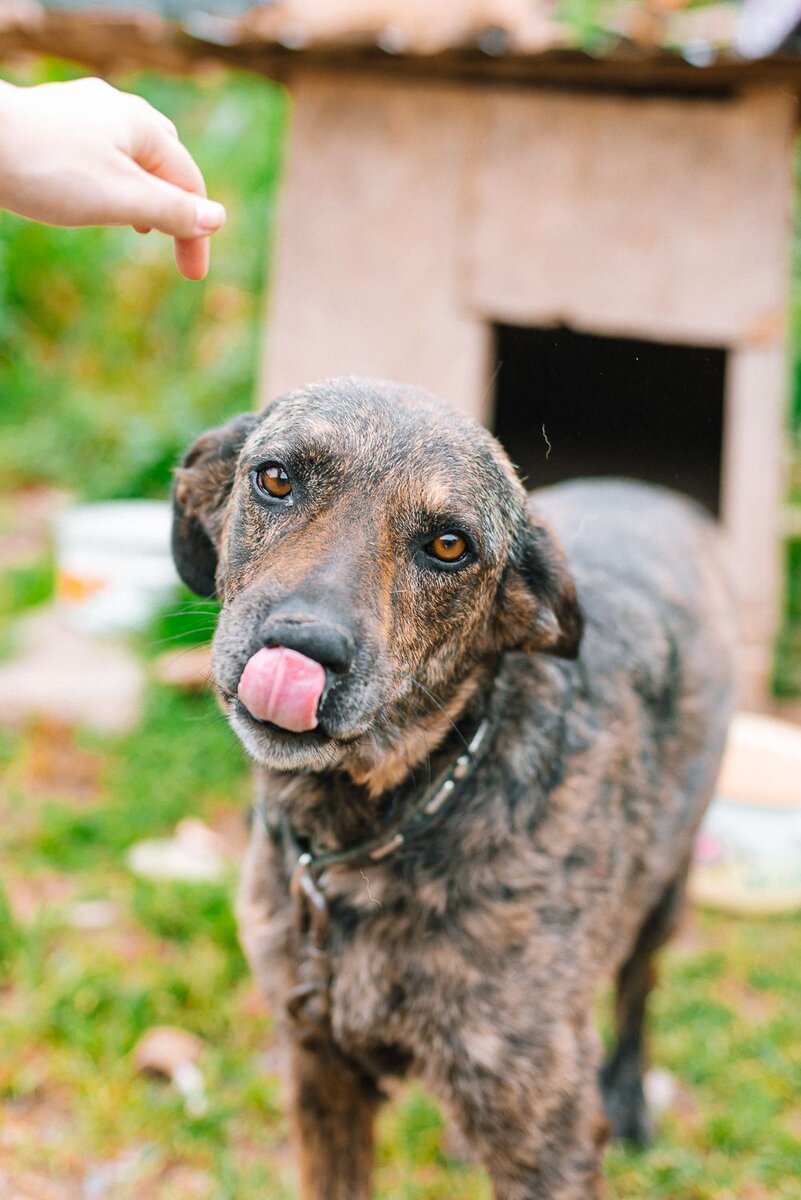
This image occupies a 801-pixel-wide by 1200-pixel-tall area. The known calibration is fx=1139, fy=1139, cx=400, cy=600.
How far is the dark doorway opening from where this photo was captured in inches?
245

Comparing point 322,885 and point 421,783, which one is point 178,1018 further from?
point 421,783

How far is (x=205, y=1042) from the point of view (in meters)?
3.24

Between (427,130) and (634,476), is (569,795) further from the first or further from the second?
(634,476)

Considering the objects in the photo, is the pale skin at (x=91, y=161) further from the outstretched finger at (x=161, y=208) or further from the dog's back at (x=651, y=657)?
the dog's back at (x=651, y=657)

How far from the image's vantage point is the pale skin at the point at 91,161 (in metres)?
1.46

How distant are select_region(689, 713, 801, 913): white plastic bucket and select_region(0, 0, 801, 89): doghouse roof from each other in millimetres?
→ 2683

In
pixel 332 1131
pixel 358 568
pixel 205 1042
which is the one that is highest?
pixel 358 568

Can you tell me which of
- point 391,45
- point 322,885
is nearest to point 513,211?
point 391,45

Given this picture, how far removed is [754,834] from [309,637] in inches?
120

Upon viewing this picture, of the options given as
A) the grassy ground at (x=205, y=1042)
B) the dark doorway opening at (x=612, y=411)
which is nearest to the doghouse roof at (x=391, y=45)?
the dark doorway opening at (x=612, y=411)

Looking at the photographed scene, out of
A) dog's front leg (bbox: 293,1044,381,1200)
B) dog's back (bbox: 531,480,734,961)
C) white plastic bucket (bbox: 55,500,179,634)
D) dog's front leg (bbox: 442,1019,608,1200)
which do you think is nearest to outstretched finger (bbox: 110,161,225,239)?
dog's back (bbox: 531,480,734,961)

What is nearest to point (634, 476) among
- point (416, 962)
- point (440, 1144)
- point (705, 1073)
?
point (705, 1073)

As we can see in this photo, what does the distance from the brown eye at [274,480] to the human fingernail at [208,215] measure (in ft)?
1.54

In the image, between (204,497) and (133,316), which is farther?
(133,316)
